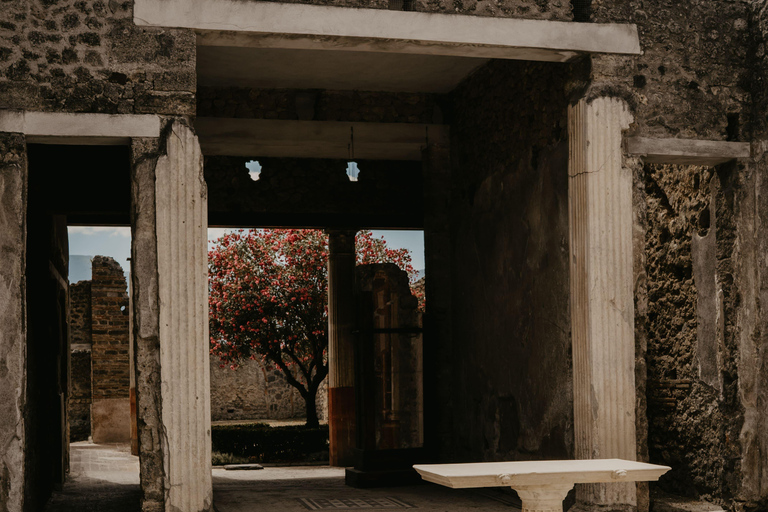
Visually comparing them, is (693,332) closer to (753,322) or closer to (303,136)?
(753,322)

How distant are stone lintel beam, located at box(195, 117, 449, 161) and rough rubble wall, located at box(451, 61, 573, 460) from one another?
0.48 meters

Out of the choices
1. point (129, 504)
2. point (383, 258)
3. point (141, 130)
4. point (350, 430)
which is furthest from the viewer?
point (383, 258)

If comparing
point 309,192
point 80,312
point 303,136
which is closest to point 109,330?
point 80,312

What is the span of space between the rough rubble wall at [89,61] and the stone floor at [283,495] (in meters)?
3.32

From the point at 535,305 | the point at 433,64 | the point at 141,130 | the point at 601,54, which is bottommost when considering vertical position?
the point at 535,305

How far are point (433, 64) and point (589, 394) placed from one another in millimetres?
3616

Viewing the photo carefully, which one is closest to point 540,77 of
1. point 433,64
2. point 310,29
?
point 433,64

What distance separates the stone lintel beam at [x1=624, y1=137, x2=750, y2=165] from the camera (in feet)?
19.6

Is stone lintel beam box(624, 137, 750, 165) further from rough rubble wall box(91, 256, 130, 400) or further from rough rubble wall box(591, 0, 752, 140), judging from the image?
rough rubble wall box(91, 256, 130, 400)

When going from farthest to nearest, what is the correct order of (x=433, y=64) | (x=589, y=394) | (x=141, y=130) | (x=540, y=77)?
(x=433, y=64), (x=540, y=77), (x=589, y=394), (x=141, y=130)

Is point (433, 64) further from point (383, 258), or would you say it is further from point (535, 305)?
point (383, 258)

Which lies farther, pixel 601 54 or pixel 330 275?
pixel 330 275

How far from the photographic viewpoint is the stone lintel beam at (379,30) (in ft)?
17.7

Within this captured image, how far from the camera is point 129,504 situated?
745 cm
